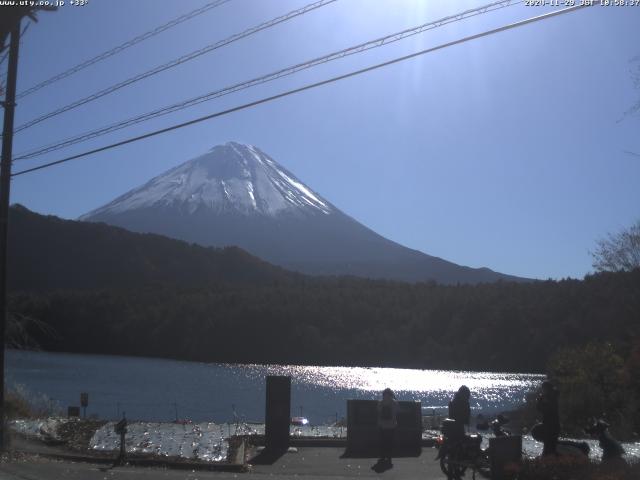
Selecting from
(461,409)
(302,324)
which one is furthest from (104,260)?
(461,409)

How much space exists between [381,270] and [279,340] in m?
80.5

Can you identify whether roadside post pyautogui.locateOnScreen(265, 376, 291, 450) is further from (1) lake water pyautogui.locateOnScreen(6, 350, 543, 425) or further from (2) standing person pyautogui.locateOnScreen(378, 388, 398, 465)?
(1) lake water pyautogui.locateOnScreen(6, 350, 543, 425)

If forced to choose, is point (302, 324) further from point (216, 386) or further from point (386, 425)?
point (386, 425)

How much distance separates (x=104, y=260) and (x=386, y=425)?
106 meters

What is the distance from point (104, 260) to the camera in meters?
116

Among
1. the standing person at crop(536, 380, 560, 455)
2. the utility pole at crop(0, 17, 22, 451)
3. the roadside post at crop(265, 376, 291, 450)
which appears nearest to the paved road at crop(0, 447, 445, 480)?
the roadside post at crop(265, 376, 291, 450)

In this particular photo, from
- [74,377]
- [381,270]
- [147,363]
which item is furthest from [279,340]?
[381,270]

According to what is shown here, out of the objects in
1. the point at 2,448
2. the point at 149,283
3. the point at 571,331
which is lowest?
the point at 2,448

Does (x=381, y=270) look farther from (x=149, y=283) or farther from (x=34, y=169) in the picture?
(x=34, y=169)

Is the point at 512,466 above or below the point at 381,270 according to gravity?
below

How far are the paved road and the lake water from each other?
14.0 m

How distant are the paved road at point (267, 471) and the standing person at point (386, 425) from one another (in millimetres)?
228

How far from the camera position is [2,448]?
1476 cm

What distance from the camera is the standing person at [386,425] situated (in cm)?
1393
